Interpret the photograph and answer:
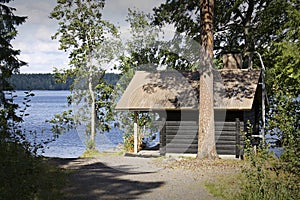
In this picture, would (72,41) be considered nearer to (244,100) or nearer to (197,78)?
(197,78)

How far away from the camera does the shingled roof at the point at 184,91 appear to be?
18.5m

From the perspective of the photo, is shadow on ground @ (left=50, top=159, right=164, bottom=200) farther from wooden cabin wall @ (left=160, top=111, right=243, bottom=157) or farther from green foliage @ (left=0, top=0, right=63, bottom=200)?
wooden cabin wall @ (left=160, top=111, right=243, bottom=157)

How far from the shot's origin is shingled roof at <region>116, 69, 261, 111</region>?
18461 millimetres

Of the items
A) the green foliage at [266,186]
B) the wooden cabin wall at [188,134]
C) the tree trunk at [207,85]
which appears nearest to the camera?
the green foliage at [266,186]

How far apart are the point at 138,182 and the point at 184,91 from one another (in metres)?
8.88

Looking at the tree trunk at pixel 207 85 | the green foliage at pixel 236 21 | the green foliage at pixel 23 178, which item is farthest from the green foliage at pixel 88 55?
the green foliage at pixel 23 178

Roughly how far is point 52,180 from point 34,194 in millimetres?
2051

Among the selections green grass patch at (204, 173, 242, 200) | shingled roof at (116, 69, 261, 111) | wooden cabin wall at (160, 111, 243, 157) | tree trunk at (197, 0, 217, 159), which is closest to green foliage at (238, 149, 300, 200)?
green grass patch at (204, 173, 242, 200)

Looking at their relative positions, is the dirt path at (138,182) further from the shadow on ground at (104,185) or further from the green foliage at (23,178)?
the green foliage at (23,178)

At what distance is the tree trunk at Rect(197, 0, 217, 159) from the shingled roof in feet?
5.42

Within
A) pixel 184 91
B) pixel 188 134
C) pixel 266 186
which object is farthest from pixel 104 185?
pixel 184 91

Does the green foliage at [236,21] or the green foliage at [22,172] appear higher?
the green foliage at [236,21]

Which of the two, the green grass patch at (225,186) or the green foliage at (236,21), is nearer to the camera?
the green grass patch at (225,186)

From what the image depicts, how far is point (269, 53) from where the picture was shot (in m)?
23.9
